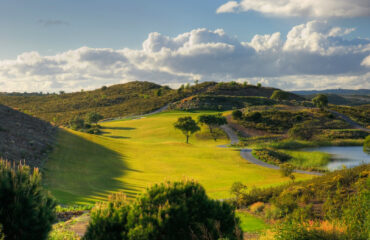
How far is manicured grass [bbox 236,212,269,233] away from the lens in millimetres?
17291

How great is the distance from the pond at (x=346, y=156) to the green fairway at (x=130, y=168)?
1314cm

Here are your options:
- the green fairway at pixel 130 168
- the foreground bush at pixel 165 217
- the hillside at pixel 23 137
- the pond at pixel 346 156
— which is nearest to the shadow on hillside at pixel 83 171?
the green fairway at pixel 130 168

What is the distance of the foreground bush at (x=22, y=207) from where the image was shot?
8695mm

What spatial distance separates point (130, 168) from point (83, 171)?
7.14 meters

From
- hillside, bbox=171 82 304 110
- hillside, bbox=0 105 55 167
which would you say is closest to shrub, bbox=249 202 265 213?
hillside, bbox=0 105 55 167

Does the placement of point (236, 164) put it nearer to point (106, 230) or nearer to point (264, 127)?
point (106, 230)

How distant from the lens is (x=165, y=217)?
32.7 ft

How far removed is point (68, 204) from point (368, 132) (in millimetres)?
86219

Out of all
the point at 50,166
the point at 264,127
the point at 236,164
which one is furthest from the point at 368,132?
the point at 50,166

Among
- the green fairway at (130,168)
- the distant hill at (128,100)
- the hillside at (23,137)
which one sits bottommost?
the green fairway at (130,168)

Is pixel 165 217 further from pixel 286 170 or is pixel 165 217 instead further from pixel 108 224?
pixel 286 170

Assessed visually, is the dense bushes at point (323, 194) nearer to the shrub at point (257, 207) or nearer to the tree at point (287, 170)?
the shrub at point (257, 207)

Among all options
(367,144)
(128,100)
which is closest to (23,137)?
(367,144)

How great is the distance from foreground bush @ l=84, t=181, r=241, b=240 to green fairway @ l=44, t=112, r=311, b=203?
1163 centimetres
